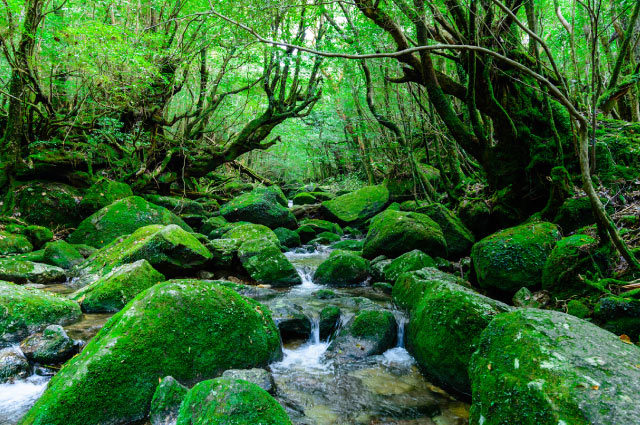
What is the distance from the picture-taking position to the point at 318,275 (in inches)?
315

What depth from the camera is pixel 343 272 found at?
7.85 metres

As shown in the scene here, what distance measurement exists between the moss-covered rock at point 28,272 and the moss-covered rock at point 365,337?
18.7 feet

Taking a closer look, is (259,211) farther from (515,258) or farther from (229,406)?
(229,406)

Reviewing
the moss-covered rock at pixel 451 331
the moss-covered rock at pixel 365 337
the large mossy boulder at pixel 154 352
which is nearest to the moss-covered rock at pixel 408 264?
the moss-covered rock at pixel 365 337

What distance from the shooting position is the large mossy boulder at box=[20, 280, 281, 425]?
2.75 metres

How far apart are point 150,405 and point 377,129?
1361cm

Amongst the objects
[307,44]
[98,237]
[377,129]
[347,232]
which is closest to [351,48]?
[307,44]

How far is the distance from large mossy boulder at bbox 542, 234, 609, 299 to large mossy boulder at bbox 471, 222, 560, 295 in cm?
32

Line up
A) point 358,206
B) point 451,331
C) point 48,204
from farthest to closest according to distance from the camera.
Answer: point 358,206, point 48,204, point 451,331

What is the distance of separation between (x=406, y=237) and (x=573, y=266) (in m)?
4.04

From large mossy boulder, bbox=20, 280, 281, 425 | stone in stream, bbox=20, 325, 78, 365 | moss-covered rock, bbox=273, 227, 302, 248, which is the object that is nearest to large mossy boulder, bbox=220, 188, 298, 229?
moss-covered rock, bbox=273, 227, 302, 248

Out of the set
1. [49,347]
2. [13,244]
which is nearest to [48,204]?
[13,244]

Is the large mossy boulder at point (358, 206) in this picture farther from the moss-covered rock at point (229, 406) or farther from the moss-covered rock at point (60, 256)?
the moss-covered rock at point (229, 406)

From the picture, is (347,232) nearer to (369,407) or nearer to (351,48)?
(351,48)
